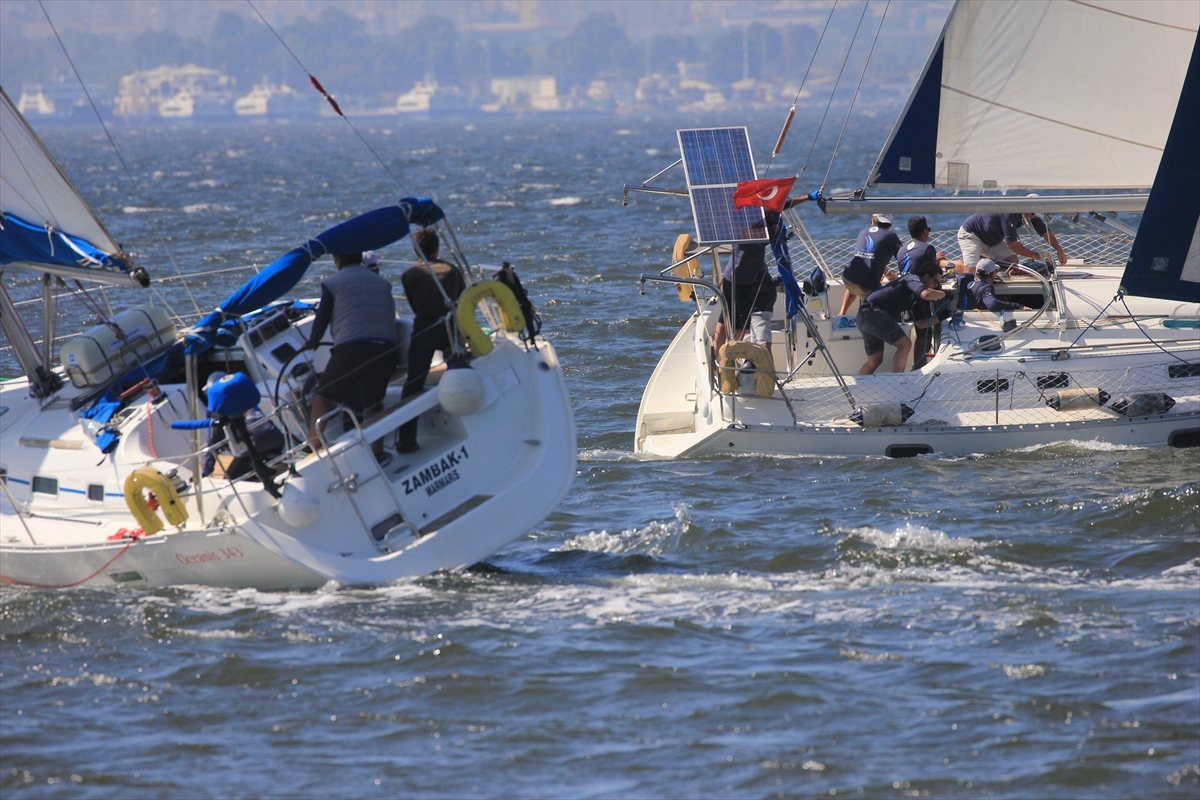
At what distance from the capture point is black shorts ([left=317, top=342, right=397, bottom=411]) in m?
9.01

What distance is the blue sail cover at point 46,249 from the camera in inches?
404

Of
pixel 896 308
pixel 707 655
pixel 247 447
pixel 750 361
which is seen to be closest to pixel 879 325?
pixel 896 308

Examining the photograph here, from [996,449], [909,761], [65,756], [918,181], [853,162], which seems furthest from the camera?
[853,162]

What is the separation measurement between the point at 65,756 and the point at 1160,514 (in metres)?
7.60

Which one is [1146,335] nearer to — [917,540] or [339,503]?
[917,540]

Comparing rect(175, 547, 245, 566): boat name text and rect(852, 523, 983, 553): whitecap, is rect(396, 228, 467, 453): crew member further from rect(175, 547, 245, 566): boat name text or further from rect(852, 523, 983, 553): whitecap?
rect(852, 523, 983, 553): whitecap

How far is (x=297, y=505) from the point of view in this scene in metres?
8.59

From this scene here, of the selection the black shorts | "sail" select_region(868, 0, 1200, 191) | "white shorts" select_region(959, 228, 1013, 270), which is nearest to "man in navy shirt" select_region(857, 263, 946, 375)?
"sail" select_region(868, 0, 1200, 191)

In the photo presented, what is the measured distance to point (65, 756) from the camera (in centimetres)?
723

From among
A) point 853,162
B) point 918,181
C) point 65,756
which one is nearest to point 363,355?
point 65,756

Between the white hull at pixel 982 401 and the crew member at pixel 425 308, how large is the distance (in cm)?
328

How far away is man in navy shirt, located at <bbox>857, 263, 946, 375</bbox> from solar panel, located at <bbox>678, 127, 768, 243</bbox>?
114 cm

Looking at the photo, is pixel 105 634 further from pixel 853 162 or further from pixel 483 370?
pixel 853 162

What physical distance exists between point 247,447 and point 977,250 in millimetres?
7951
